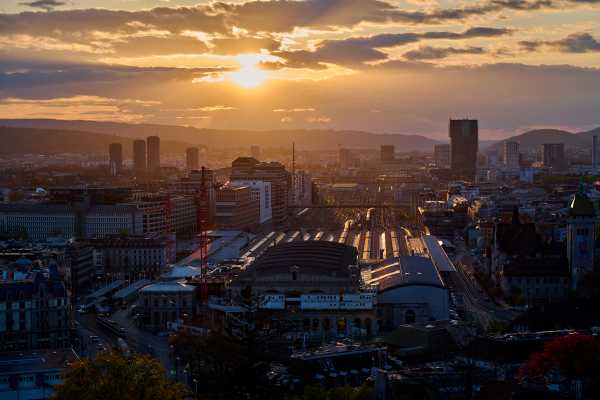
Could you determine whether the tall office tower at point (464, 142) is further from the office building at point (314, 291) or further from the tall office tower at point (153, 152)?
the office building at point (314, 291)

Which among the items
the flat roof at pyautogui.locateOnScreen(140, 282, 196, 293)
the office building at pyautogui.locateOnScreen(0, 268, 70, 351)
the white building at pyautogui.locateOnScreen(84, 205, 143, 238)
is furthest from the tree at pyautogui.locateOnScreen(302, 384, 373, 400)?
the white building at pyautogui.locateOnScreen(84, 205, 143, 238)

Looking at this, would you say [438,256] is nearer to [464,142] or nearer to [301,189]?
[301,189]

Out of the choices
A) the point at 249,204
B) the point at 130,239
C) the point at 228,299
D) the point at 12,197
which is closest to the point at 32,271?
the point at 228,299

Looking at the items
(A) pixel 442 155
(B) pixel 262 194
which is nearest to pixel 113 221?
(B) pixel 262 194

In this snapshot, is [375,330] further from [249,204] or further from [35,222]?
[249,204]

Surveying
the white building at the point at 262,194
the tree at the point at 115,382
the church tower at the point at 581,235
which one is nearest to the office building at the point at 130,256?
the church tower at the point at 581,235

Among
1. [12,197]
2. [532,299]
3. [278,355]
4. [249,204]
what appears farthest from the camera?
[12,197]

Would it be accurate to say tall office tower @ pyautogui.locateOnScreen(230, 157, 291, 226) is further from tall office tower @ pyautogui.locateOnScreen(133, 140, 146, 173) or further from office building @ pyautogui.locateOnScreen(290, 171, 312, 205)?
tall office tower @ pyautogui.locateOnScreen(133, 140, 146, 173)
